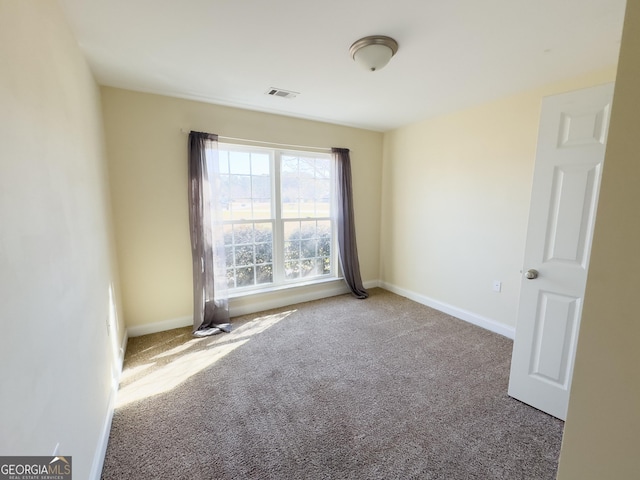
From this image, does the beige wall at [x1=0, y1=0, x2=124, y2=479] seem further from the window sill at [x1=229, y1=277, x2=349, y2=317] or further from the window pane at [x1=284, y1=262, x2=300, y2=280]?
the window pane at [x1=284, y1=262, x2=300, y2=280]

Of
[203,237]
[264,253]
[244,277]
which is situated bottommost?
[244,277]

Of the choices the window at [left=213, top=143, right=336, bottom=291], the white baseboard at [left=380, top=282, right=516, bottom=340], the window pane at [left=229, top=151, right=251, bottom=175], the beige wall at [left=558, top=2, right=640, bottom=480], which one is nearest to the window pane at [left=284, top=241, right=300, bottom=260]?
the window at [left=213, top=143, right=336, bottom=291]

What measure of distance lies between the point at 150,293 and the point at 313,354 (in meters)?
1.85

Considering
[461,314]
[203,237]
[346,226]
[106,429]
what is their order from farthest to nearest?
1. [346,226]
2. [461,314]
3. [203,237]
4. [106,429]

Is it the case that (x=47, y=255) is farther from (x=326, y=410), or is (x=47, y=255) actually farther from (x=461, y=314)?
(x=461, y=314)

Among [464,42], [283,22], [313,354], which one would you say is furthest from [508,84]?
[313,354]

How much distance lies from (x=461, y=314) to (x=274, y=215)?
2.64m

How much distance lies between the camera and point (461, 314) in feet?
11.1

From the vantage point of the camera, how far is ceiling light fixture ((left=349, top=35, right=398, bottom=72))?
182cm

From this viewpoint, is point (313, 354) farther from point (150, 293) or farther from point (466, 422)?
point (150, 293)

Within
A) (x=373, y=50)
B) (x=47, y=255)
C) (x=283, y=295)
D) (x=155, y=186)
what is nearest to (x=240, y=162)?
(x=155, y=186)

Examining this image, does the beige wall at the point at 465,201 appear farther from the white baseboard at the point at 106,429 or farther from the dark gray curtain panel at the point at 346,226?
the white baseboard at the point at 106,429

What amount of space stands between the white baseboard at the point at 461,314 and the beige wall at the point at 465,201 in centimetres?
2

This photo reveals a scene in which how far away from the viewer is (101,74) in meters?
2.34
